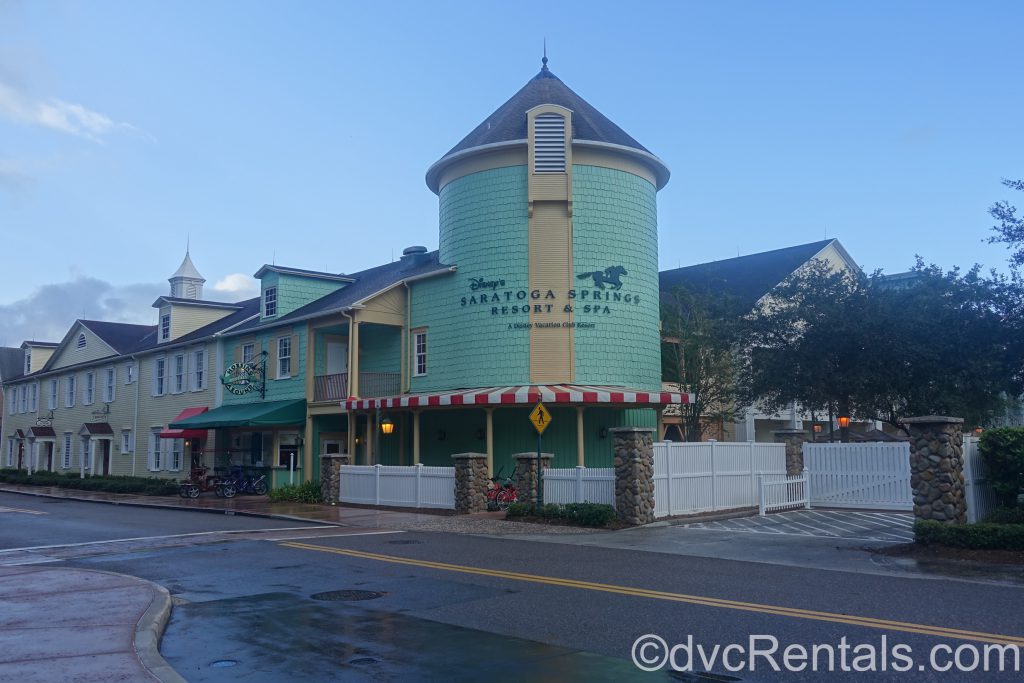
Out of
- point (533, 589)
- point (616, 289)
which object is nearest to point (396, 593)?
point (533, 589)

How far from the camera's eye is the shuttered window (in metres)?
26.6

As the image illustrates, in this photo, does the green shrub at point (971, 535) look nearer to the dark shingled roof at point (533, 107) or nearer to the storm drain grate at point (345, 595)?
the storm drain grate at point (345, 595)

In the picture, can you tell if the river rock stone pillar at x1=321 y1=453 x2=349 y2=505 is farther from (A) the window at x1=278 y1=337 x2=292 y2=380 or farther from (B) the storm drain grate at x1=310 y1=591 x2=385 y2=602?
(B) the storm drain grate at x1=310 y1=591 x2=385 y2=602

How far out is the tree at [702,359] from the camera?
3116 cm

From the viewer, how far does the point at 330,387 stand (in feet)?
97.9

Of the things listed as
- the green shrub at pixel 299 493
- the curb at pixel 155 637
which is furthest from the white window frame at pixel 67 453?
the curb at pixel 155 637

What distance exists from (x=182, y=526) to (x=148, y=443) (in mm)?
21212

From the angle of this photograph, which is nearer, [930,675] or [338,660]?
[930,675]

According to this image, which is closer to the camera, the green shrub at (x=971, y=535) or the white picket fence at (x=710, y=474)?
the green shrub at (x=971, y=535)

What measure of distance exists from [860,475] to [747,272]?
22911 millimetres

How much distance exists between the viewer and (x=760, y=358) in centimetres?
2823

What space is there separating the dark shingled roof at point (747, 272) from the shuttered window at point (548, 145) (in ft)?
42.2

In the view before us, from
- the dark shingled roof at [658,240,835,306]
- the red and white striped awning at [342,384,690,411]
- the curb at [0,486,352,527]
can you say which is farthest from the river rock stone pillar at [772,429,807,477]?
the dark shingled roof at [658,240,835,306]

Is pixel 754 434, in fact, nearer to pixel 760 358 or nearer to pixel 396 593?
pixel 760 358
